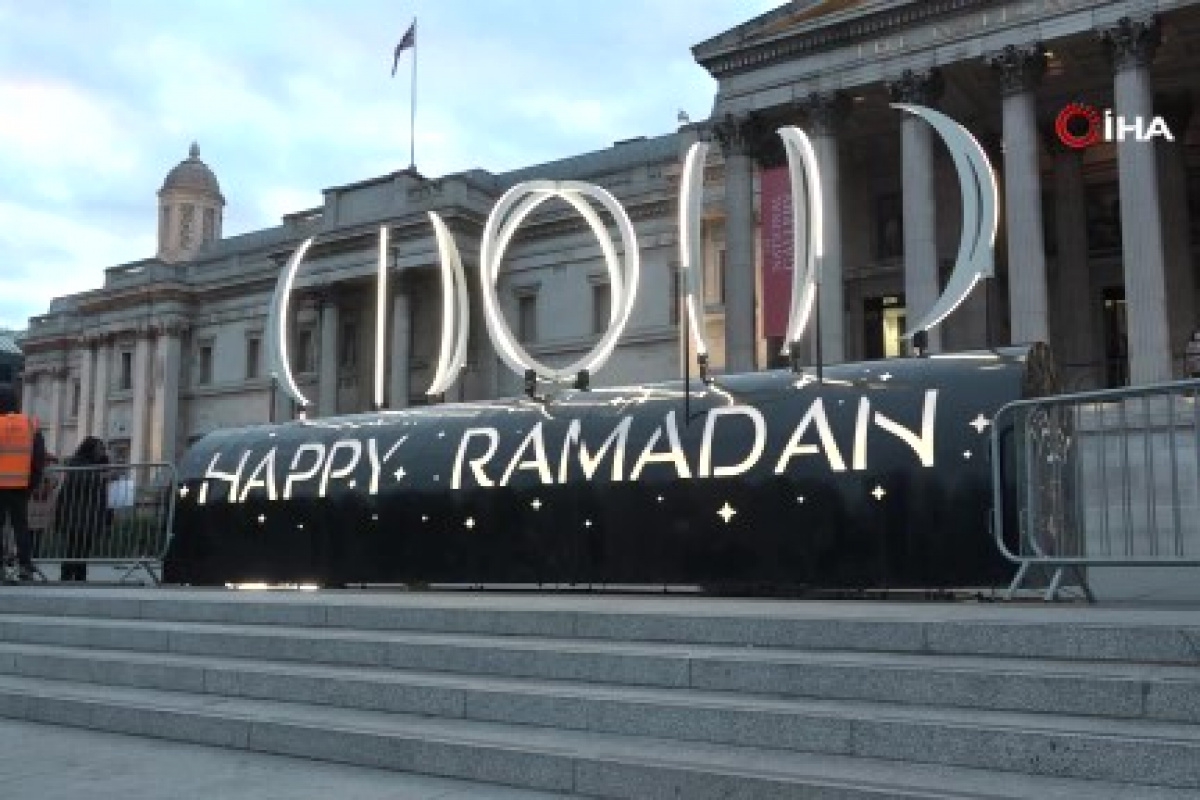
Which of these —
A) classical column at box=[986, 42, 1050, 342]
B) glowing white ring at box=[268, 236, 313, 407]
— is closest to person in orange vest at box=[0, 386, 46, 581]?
glowing white ring at box=[268, 236, 313, 407]

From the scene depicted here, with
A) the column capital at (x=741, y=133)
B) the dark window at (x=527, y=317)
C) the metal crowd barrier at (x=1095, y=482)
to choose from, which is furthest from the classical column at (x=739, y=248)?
the metal crowd barrier at (x=1095, y=482)

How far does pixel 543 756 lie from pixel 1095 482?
16.2ft

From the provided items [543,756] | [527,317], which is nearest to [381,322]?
[543,756]

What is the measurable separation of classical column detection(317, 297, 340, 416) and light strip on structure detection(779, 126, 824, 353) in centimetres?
4035

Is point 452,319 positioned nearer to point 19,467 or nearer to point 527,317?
point 19,467

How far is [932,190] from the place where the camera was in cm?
2706

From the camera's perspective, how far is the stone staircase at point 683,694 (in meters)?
4.12

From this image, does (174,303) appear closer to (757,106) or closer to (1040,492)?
(757,106)

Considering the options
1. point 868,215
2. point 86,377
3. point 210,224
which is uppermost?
point 210,224

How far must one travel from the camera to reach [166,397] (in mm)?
57094

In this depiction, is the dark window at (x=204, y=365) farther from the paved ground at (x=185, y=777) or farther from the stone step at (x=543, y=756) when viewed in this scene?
the paved ground at (x=185, y=777)

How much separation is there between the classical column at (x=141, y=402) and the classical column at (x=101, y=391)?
3.17 meters

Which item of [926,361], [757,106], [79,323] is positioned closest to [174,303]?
[79,323]

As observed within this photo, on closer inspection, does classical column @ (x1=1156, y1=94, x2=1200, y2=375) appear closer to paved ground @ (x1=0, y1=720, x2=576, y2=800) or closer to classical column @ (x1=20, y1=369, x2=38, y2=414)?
paved ground @ (x1=0, y1=720, x2=576, y2=800)
